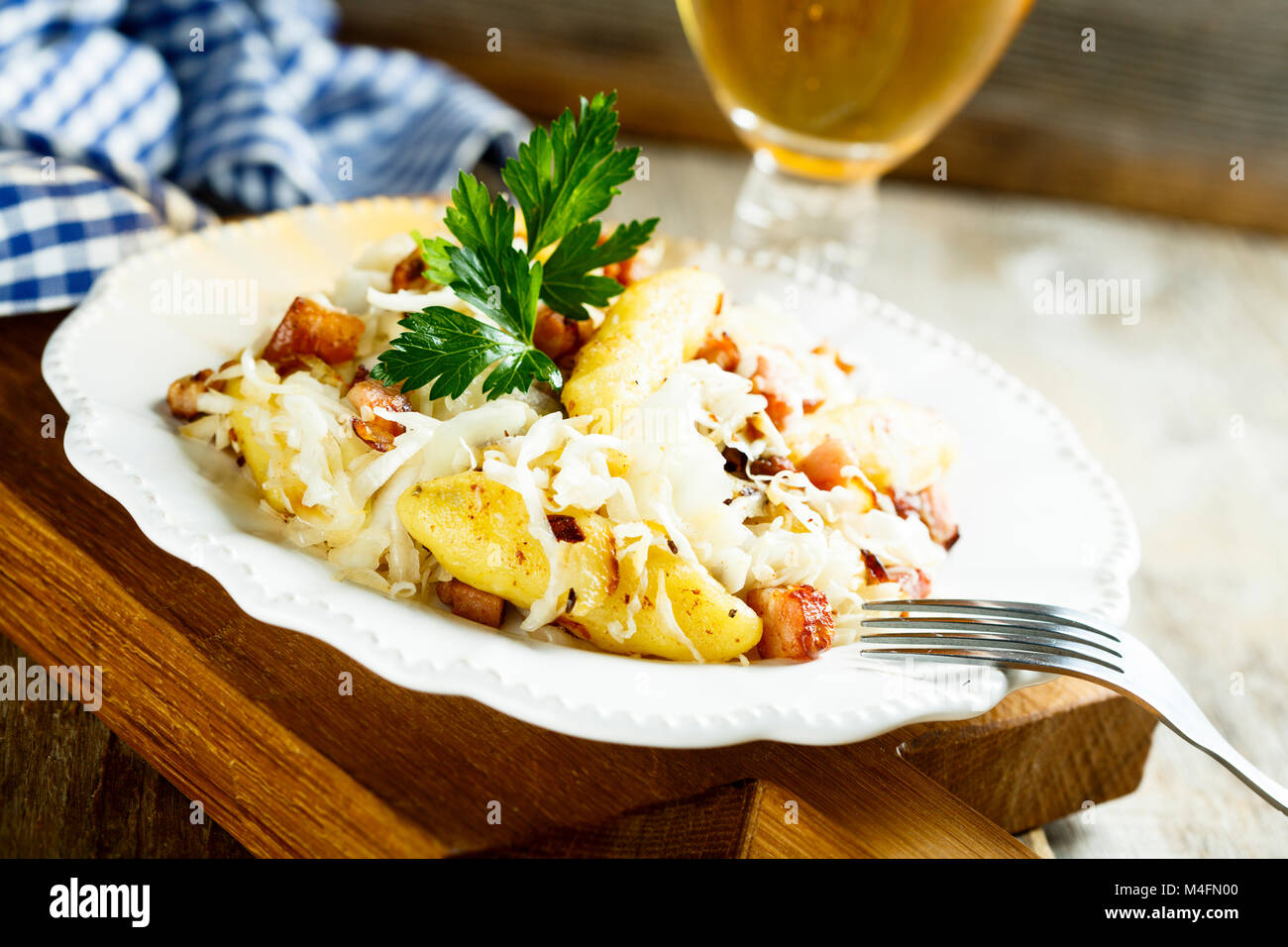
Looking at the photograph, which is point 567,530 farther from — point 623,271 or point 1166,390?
point 1166,390

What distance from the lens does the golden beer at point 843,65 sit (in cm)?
298

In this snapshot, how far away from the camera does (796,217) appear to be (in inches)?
145

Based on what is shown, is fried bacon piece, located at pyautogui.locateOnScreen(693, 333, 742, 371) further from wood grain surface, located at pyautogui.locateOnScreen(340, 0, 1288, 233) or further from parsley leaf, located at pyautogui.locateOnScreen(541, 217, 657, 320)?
wood grain surface, located at pyautogui.locateOnScreen(340, 0, 1288, 233)

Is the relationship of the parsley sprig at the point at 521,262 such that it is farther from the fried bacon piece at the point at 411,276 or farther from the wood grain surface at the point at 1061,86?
the wood grain surface at the point at 1061,86

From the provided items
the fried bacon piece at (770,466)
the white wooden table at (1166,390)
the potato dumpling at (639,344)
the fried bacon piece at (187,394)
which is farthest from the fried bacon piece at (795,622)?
the fried bacon piece at (187,394)

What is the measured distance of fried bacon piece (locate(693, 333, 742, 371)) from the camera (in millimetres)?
2246

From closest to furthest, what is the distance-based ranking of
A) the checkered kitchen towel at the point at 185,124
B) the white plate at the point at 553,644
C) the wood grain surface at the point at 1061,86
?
the white plate at the point at 553,644
the checkered kitchen towel at the point at 185,124
the wood grain surface at the point at 1061,86

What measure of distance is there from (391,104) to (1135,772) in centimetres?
320

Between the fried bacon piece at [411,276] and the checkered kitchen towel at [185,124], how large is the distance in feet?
2.58

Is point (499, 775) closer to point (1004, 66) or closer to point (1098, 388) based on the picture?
point (1098, 388)

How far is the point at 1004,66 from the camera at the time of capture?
5.07 metres

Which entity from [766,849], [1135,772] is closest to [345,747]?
[766,849]

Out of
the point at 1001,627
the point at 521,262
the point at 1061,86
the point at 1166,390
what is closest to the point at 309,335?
the point at 521,262

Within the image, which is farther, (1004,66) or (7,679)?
(1004,66)
